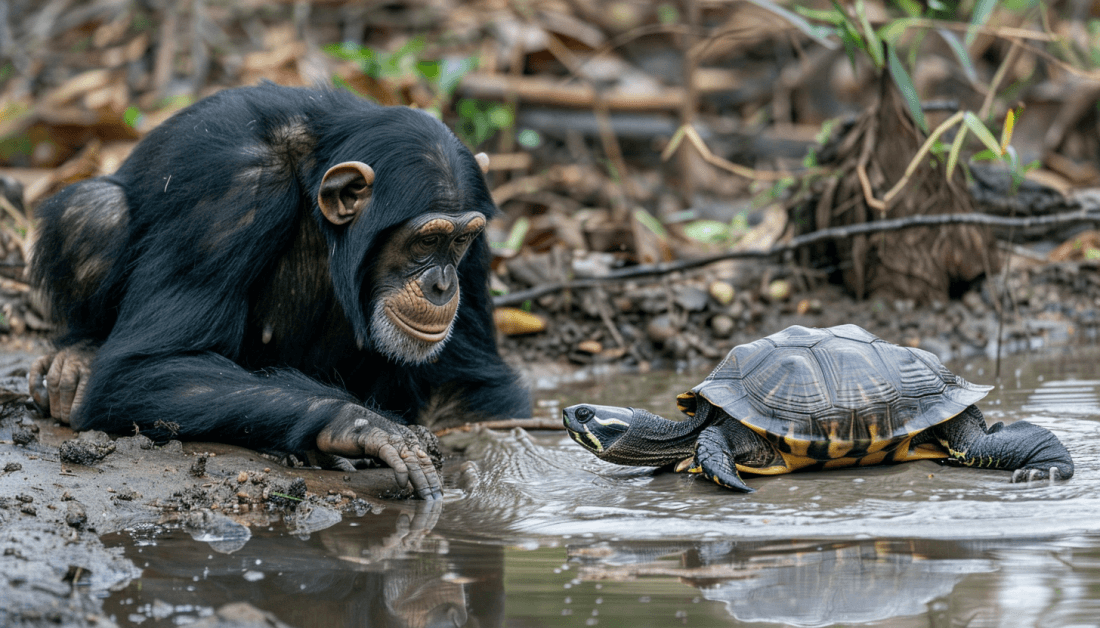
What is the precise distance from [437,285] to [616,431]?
1.03 m

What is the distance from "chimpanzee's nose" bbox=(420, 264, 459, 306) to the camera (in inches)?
175

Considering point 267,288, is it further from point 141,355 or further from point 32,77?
point 32,77

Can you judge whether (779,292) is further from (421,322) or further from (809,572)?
(809,572)

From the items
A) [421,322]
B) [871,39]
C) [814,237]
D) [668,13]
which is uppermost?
[668,13]

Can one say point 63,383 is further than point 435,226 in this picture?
Yes

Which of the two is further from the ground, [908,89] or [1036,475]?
[908,89]

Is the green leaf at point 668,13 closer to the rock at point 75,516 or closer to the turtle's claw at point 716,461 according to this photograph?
the turtle's claw at point 716,461

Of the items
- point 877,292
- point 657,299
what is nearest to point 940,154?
point 877,292

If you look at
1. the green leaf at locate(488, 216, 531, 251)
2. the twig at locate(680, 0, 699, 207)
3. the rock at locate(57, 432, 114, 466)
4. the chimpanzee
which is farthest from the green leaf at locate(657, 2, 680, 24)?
the rock at locate(57, 432, 114, 466)

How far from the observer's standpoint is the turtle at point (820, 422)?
3.76m

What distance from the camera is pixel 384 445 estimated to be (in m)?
3.97

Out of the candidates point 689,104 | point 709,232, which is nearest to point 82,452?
point 709,232

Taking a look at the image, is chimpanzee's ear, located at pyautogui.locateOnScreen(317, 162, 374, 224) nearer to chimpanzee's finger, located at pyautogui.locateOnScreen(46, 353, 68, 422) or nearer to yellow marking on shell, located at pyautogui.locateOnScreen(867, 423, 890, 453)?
chimpanzee's finger, located at pyautogui.locateOnScreen(46, 353, 68, 422)

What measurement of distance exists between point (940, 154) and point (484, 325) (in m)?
3.29
